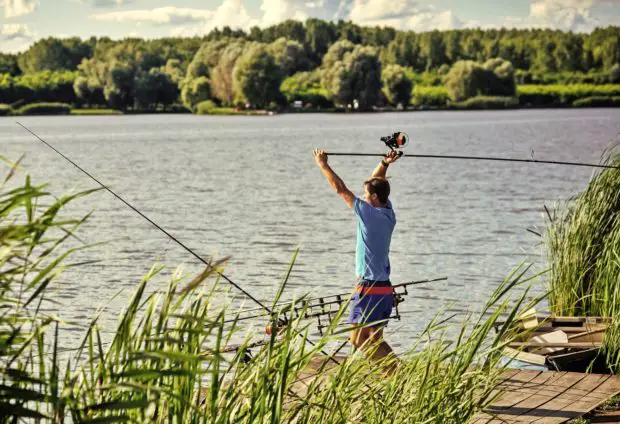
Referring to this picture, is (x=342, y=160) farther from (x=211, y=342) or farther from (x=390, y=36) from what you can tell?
(x=390, y=36)

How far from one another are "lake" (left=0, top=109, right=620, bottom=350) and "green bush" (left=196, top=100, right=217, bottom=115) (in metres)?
53.3

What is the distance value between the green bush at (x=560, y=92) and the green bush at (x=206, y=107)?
42276 millimetres

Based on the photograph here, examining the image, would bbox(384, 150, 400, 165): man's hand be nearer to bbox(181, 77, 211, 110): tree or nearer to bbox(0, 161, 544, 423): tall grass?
bbox(0, 161, 544, 423): tall grass

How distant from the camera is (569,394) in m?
7.86

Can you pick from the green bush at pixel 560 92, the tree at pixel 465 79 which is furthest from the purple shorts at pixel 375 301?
the green bush at pixel 560 92

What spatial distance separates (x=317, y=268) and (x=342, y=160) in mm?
40044

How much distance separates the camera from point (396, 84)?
128 metres

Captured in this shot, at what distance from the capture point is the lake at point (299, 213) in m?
19.7

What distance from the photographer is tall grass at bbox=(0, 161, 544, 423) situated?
383 cm

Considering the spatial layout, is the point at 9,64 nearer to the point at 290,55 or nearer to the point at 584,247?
the point at 290,55

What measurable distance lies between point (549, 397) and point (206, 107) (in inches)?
5078

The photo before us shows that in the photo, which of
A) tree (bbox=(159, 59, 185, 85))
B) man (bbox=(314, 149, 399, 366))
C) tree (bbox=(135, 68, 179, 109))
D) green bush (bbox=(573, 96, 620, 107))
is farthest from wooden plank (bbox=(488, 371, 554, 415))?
green bush (bbox=(573, 96, 620, 107))

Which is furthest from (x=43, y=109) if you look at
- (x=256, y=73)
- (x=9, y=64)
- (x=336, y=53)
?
(x=336, y=53)

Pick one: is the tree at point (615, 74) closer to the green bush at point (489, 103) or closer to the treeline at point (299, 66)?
the treeline at point (299, 66)
